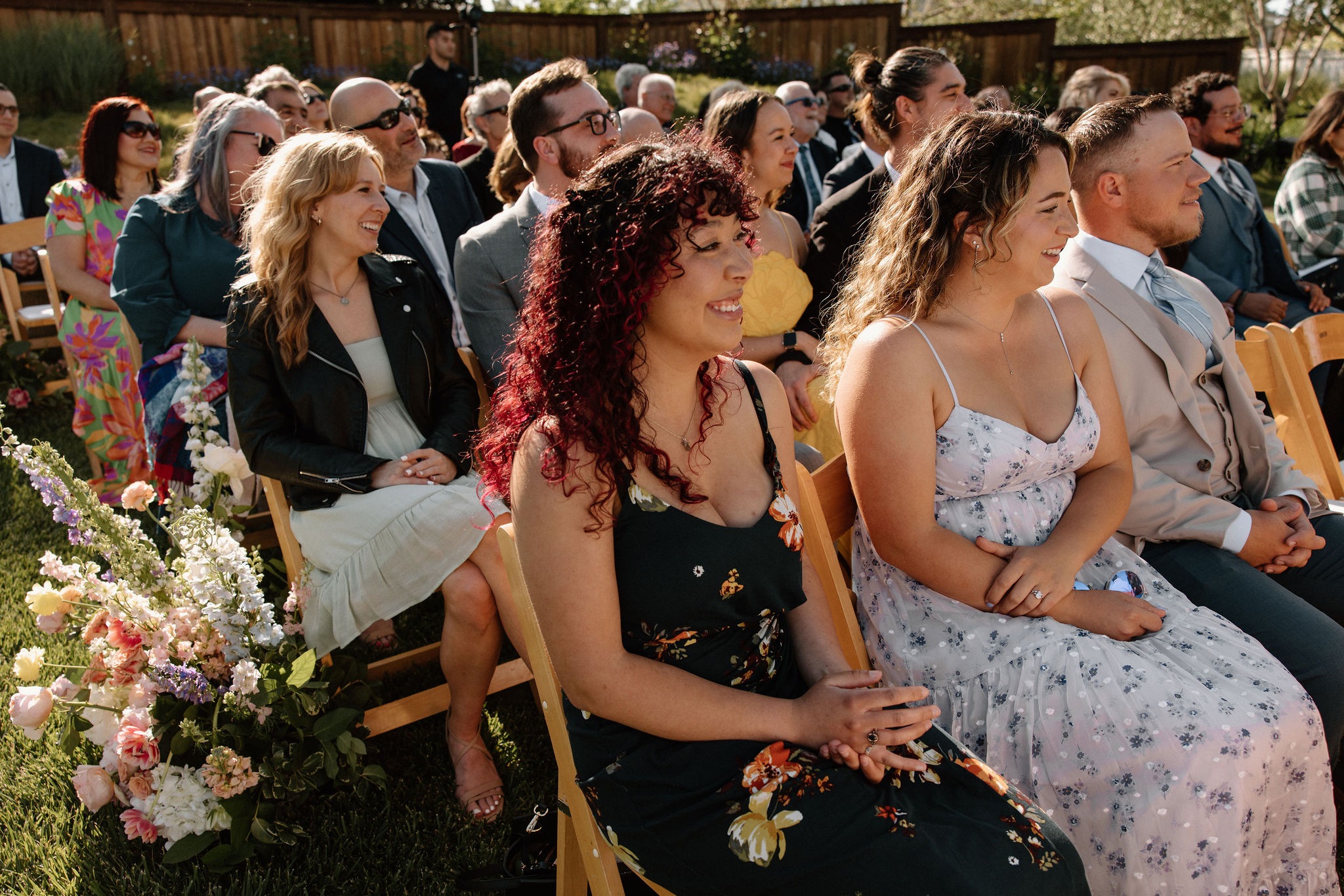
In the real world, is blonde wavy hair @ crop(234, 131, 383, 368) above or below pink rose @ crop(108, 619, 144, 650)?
above

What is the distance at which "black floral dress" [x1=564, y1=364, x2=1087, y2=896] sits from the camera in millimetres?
1509

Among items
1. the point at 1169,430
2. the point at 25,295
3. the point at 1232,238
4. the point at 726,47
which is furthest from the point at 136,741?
the point at 726,47

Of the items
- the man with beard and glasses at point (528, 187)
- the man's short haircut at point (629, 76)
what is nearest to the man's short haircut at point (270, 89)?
the man with beard and glasses at point (528, 187)

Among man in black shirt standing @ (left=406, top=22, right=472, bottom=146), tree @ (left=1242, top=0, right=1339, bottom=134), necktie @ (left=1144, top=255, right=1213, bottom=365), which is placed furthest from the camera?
tree @ (left=1242, top=0, right=1339, bottom=134)

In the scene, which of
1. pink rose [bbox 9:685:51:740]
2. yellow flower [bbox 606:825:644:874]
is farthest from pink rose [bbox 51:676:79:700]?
yellow flower [bbox 606:825:644:874]

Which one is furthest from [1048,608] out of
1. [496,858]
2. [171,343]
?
[171,343]

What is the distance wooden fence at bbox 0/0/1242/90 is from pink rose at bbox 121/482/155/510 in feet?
44.6

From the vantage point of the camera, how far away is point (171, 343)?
11.6 feet

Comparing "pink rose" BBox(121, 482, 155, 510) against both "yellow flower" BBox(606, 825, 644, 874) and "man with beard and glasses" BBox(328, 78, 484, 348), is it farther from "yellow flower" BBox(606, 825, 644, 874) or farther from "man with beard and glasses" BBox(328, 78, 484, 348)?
"man with beard and glasses" BBox(328, 78, 484, 348)

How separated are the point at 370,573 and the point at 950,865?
1796 mm

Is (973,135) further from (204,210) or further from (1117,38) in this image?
(1117,38)

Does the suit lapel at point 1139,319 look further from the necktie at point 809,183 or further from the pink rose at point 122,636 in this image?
the necktie at point 809,183

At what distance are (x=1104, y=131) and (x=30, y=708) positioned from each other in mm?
3241

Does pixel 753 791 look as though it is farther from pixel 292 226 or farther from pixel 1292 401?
pixel 1292 401
